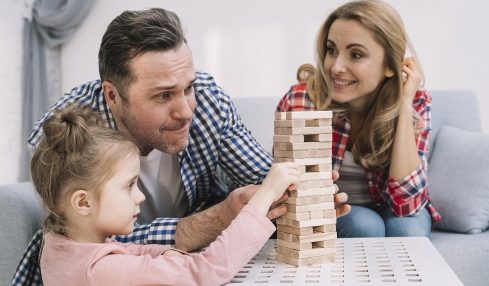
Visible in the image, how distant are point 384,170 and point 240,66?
179cm

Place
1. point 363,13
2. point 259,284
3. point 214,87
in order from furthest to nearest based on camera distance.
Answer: point 363,13, point 214,87, point 259,284

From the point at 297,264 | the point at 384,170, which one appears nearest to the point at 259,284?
the point at 297,264

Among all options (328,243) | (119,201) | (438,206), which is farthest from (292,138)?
(438,206)

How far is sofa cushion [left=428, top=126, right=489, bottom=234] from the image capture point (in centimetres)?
209

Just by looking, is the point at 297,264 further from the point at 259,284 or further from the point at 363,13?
the point at 363,13

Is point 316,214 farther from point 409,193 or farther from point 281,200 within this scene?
point 409,193

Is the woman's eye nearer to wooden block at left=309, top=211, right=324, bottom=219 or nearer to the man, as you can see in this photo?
the man

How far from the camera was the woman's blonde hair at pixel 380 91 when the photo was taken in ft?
6.57

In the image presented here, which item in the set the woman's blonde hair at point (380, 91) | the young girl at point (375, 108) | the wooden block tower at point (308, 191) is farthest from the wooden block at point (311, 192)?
the woman's blonde hair at point (380, 91)

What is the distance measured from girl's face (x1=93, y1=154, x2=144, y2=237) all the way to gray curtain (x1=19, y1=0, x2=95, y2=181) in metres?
2.71

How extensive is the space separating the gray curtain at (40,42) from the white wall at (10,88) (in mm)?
40

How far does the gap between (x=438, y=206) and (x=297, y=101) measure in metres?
0.62

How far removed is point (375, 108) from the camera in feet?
6.82

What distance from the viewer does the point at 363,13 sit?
6.54ft
